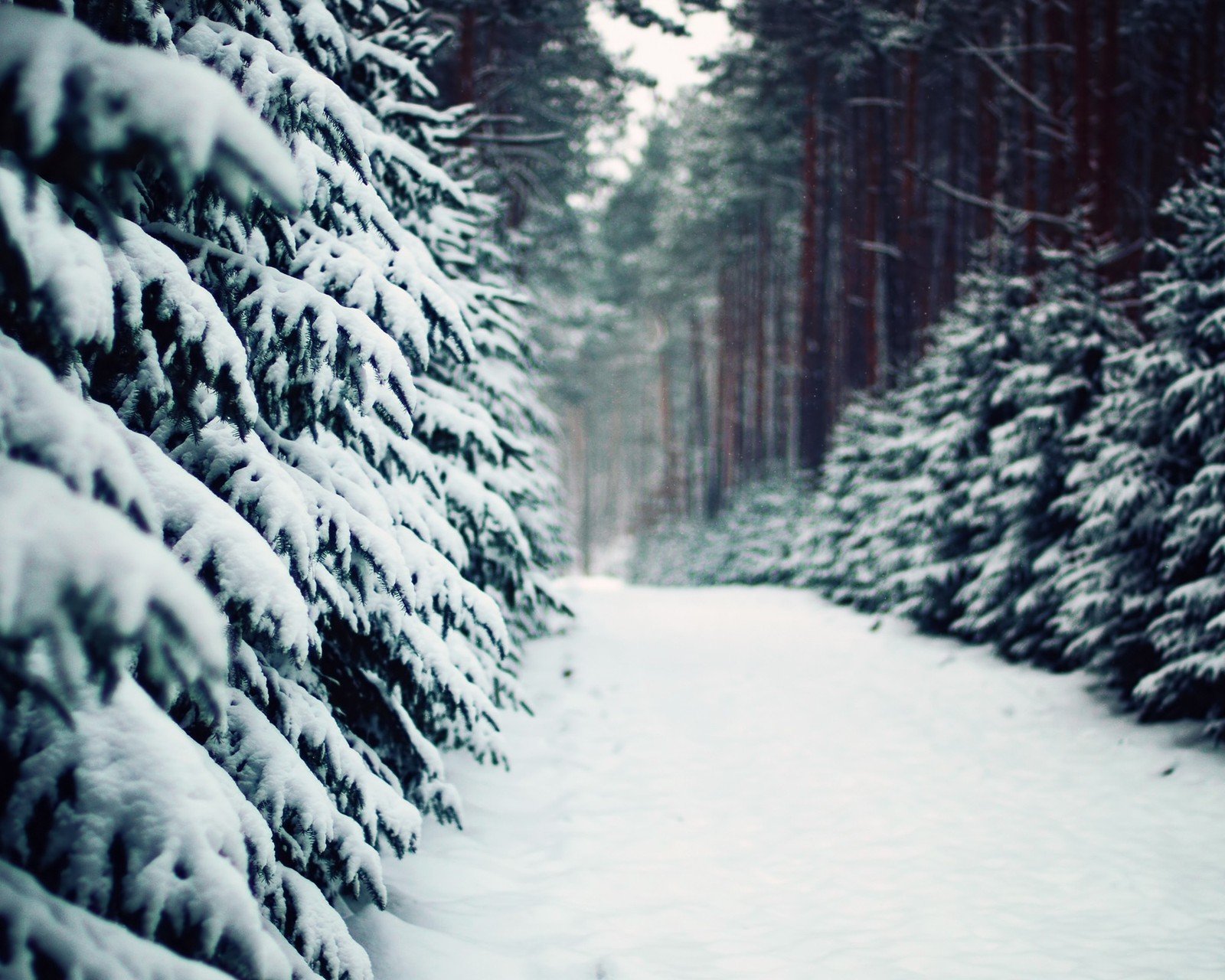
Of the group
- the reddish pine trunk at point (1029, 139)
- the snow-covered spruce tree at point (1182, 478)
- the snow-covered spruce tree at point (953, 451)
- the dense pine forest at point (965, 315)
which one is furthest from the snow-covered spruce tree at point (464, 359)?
the reddish pine trunk at point (1029, 139)

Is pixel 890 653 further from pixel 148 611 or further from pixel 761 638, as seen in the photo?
pixel 148 611

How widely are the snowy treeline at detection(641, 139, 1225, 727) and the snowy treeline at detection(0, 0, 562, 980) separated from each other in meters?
5.20

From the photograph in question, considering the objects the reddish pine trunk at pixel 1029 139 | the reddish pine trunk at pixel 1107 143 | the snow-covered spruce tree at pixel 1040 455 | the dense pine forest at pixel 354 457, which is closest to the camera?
the dense pine forest at pixel 354 457

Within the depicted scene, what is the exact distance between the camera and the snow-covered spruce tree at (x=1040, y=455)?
25.3 feet

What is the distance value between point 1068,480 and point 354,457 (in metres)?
6.53

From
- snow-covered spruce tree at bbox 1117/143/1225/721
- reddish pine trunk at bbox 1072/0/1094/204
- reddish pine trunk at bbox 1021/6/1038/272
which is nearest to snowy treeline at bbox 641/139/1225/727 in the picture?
snow-covered spruce tree at bbox 1117/143/1225/721

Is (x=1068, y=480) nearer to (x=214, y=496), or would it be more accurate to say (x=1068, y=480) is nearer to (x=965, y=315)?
(x=965, y=315)

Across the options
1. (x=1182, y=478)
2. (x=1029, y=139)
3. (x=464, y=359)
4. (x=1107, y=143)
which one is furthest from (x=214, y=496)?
(x=1029, y=139)

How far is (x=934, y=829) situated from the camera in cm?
470

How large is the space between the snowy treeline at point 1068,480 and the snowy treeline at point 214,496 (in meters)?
5.20

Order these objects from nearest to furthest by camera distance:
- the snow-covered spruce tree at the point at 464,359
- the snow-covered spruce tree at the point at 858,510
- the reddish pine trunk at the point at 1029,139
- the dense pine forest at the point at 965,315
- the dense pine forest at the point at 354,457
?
the dense pine forest at the point at 354,457 < the snow-covered spruce tree at the point at 464,359 < the dense pine forest at the point at 965,315 < the snow-covered spruce tree at the point at 858,510 < the reddish pine trunk at the point at 1029,139

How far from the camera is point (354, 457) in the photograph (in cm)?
293

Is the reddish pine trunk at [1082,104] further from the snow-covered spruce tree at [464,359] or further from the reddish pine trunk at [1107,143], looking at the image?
the snow-covered spruce tree at [464,359]

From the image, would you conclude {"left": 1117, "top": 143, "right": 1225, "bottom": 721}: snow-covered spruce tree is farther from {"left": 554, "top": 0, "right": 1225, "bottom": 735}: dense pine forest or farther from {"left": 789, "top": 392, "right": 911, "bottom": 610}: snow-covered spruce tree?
{"left": 789, "top": 392, "right": 911, "bottom": 610}: snow-covered spruce tree
